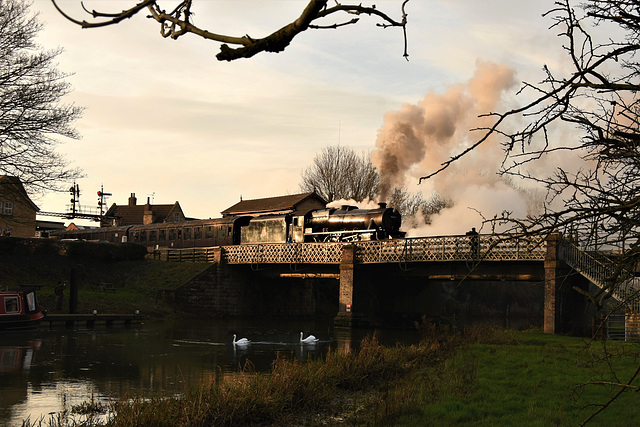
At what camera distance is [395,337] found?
1339 inches

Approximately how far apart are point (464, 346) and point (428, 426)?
11.9 m

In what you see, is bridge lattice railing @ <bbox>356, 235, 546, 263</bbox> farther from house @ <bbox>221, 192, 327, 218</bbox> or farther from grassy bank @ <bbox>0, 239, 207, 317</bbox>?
house @ <bbox>221, 192, 327, 218</bbox>

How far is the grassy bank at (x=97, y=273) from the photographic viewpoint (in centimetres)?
3888

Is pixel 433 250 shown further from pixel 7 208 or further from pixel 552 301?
pixel 7 208

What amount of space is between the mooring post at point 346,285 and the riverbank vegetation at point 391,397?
2084cm

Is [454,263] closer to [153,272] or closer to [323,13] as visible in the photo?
[153,272]

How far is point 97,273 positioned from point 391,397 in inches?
1450

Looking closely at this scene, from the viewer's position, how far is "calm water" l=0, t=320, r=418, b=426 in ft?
49.0

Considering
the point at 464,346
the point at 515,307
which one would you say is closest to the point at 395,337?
the point at 464,346

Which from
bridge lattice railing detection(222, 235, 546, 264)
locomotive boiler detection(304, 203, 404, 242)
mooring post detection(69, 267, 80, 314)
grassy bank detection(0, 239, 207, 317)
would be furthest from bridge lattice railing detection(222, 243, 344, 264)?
mooring post detection(69, 267, 80, 314)

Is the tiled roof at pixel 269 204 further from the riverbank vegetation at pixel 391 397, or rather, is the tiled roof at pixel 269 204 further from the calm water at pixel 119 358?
the riverbank vegetation at pixel 391 397

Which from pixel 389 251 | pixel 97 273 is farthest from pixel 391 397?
pixel 97 273

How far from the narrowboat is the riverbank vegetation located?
16732mm

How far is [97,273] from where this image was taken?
4534 centimetres
